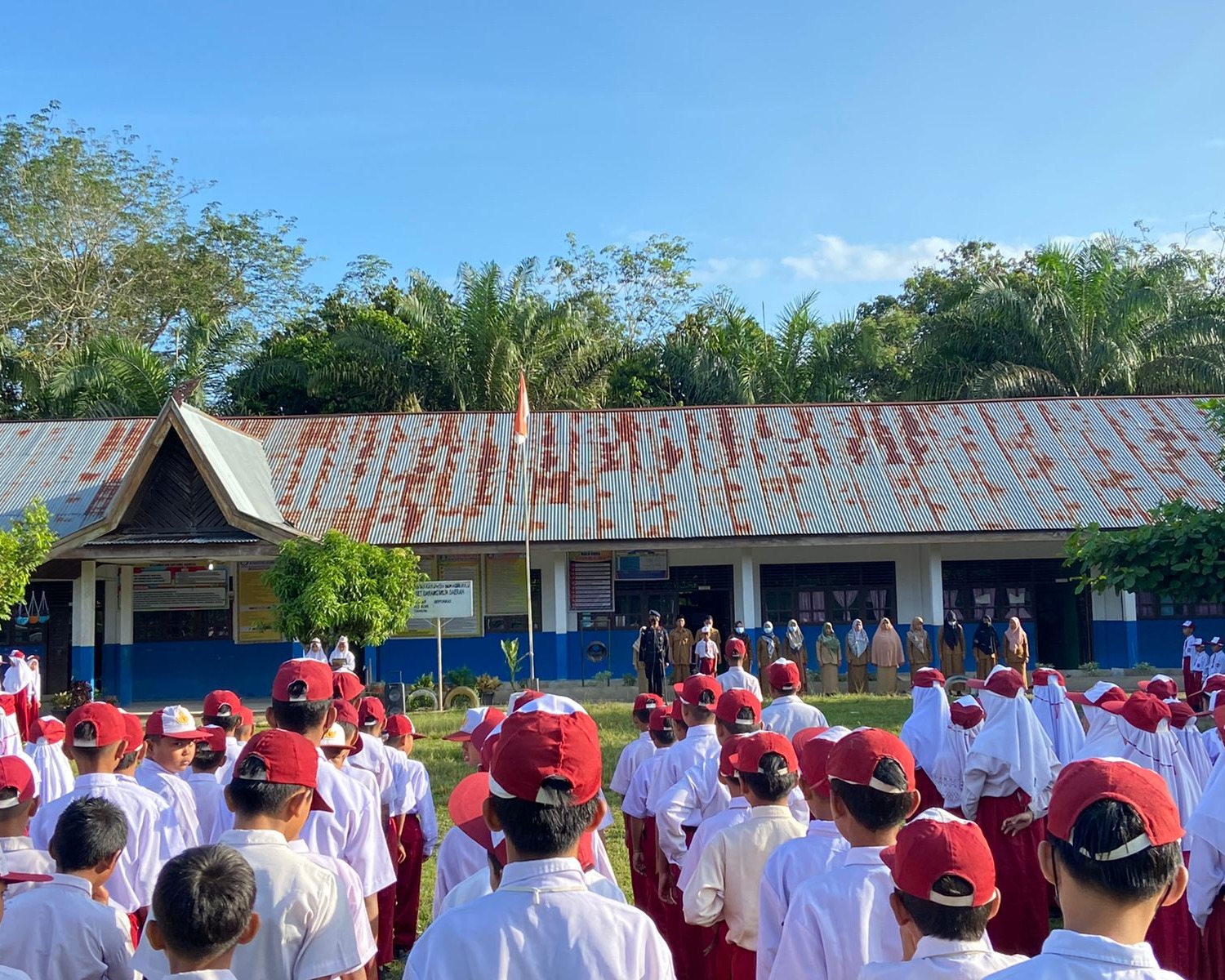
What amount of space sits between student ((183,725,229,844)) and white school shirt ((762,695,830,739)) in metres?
3.41

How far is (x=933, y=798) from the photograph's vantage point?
761 cm

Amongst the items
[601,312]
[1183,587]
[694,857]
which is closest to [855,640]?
[1183,587]

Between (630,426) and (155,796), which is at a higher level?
(630,426)

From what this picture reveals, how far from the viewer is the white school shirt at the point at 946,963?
2.71 m

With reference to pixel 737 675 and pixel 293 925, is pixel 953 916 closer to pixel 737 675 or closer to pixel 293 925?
Answer: pixel 293 925

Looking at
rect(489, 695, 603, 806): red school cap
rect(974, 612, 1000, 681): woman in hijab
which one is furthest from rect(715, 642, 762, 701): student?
rect(974, 612, 1000, 681): woman in hijab

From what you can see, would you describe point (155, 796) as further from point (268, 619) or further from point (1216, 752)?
point (268, 619)

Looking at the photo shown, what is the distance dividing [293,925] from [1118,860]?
2.15 meters

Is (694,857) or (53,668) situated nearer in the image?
(694,857)

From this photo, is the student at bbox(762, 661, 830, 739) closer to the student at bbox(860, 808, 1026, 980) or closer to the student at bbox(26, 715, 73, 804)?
the student at bbox(26, 715, 73, 804)

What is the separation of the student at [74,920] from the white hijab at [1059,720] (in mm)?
5850

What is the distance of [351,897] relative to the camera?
3369mm

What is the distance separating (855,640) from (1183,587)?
1061 cm

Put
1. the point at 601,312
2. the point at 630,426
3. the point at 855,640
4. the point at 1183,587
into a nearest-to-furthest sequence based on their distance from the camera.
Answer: the point at 1183,587 → the point at 855,640 → the point at 630,426 → the point at 601,312
